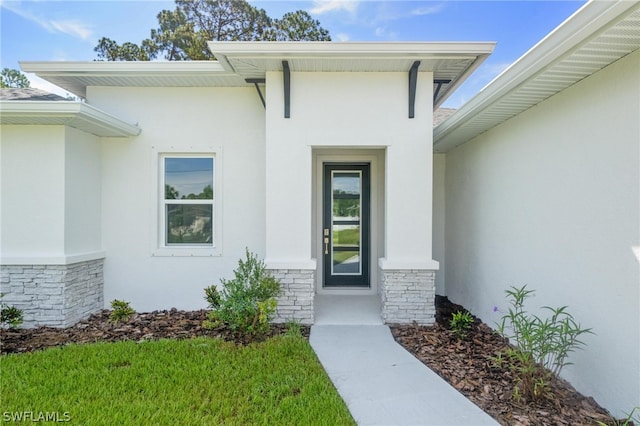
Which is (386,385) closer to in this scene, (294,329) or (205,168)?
(294,329)

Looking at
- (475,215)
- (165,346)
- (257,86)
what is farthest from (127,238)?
(475,215)

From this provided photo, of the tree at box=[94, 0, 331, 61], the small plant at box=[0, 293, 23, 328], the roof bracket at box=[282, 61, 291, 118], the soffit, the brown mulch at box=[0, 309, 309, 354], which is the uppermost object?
the tree at box=[94, 0, 331, 61]

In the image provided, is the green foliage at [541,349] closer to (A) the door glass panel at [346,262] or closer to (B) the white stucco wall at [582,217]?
(B) the white stucco wall at [582,217]

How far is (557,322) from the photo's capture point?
11.8 feet

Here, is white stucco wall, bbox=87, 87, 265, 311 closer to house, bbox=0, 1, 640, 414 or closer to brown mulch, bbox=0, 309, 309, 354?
house, bbox=0, 1, 640, 414

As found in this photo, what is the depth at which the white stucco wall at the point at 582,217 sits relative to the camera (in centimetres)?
283

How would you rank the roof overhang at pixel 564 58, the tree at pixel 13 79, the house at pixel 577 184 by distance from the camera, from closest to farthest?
the roof overhang at pixel 564 58
the house at pixel 577 184
the tree at pixel 13 79

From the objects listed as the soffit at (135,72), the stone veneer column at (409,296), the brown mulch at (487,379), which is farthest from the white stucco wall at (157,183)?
the brown mulch at (487,379)

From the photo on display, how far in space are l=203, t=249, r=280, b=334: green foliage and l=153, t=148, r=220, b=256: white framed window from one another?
1.58 metres

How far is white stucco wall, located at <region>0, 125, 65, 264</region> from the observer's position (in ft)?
16.7

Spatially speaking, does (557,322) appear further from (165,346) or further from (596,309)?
(165,346)

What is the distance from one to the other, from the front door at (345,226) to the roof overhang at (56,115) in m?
4.04

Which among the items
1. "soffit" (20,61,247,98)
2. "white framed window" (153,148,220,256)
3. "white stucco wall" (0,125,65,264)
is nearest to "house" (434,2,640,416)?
"soffit" (20,61,247,98)

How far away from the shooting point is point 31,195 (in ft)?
16.8
